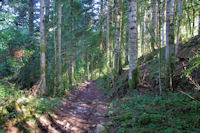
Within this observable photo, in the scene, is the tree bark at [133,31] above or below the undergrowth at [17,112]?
above

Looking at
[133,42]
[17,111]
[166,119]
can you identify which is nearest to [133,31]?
[133,42]

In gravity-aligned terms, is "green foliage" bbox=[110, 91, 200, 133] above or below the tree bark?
below

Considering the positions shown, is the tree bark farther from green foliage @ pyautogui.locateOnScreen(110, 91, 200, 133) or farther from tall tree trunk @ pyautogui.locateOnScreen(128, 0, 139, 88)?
green foliage @ pyautogui.locateOnScreen(110, 91, 200, 133)

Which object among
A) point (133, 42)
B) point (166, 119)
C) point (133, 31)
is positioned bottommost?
point (166, 119)

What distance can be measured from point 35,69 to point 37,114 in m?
6.37

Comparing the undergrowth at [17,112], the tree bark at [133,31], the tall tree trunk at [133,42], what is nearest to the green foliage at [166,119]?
the tall tree trunk at [133,42]

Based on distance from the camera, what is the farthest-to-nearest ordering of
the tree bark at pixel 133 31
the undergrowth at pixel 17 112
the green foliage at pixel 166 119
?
the tree bark at pixel 133 31 < the undergrowth at pixel 17 112 < the green foliage at pixel 166 119

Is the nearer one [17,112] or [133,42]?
[17,112]

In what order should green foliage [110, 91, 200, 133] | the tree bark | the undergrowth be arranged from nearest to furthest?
green foliage [110, 91, 200, 133] → the undergrowth → the tree bark

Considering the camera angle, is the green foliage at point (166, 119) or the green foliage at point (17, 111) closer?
the green foliage at point (166, 119)

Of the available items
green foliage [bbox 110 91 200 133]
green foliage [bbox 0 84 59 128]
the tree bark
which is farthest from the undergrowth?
the tree bark

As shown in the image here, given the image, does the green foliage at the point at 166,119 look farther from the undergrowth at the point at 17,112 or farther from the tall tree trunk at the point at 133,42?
the undergrowth at the point at 17,112

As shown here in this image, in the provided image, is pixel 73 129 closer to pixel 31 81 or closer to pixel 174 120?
pixel 174 120

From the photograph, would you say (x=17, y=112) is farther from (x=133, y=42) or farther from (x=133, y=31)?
(x=133, y=31)
